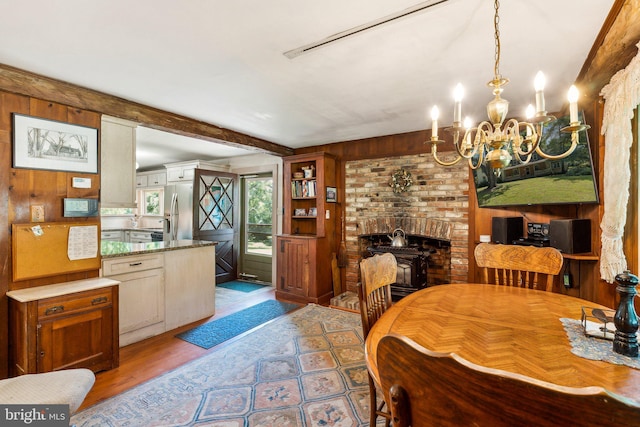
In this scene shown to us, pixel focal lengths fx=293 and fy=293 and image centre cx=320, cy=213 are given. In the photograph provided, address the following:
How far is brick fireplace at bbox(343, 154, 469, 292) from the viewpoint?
3.62 meters

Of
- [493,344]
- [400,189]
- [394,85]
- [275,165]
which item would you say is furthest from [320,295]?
[493,344]

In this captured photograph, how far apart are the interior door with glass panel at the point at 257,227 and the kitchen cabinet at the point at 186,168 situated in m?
0.57

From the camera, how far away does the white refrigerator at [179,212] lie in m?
5.25

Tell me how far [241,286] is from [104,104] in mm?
3478

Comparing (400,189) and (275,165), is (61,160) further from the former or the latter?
(400,189)

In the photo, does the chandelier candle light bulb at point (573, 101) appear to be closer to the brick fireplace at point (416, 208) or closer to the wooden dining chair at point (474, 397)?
the wooden dining chair at point (474, 397)

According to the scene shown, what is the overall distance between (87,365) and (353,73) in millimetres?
3038

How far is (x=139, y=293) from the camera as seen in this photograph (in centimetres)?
295

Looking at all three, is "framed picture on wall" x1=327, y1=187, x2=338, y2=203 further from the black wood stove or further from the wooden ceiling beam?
the wooden ceiling beam

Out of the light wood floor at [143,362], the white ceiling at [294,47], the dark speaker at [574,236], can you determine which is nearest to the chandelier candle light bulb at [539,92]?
the white ceiling at [294,47]

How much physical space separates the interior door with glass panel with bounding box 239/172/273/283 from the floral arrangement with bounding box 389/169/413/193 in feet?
8.06

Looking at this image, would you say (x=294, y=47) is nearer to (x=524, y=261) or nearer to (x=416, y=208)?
(x=524, y=261)

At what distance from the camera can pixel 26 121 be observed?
2.28 m

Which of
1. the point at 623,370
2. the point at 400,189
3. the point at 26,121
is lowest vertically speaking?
the point at 623,370
